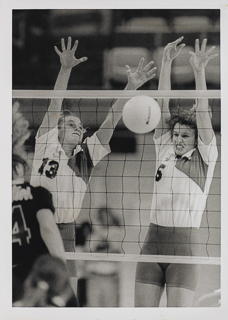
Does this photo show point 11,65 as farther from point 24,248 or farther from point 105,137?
point 24,248

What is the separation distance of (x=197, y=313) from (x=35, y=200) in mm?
1000

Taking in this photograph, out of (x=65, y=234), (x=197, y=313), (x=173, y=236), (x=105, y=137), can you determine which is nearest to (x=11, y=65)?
(x=105, y=137)

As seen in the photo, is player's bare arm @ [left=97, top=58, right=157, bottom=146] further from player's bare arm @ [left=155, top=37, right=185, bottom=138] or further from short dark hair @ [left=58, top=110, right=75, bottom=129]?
short dark hair @ [left=58, top=110, right=75, bottom=129]

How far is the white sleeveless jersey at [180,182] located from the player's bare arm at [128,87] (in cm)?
24

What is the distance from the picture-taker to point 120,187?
1.72 metres

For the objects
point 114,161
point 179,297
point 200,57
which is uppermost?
point 200,57

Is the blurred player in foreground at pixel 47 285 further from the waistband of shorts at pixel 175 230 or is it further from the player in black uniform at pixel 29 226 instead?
the waistband of shorts at pixel 175 230

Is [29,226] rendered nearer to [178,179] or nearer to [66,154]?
[66,154]

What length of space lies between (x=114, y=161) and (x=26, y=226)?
0.56m

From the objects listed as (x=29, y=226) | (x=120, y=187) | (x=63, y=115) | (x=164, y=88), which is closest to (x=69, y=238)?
(x=29, y=226)

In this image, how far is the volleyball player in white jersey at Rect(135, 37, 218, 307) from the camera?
1.71 meters

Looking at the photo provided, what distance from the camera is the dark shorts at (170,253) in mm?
1706

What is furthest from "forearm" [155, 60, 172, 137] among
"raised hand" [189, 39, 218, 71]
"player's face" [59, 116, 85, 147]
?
"player's face" [59, 116, 85, 147]

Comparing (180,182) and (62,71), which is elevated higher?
(62,71)
